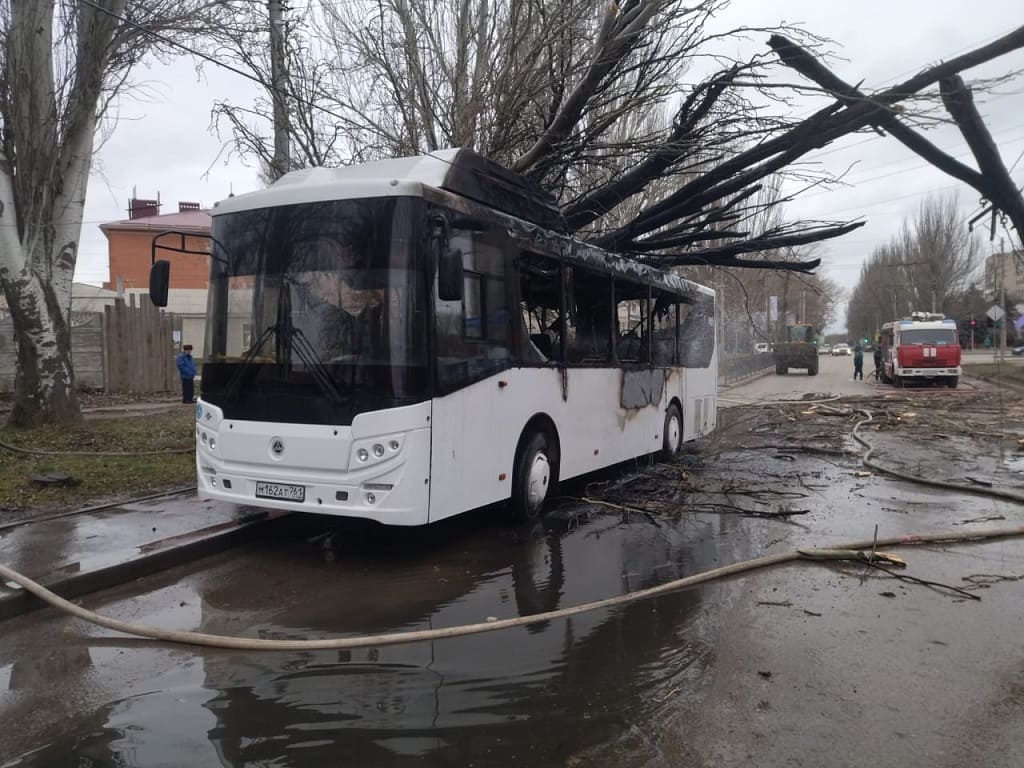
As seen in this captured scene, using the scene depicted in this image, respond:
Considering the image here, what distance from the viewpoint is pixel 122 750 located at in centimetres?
357

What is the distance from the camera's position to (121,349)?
20.2m

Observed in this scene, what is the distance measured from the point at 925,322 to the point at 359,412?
30292 mm

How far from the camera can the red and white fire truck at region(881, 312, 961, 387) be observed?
29344mm

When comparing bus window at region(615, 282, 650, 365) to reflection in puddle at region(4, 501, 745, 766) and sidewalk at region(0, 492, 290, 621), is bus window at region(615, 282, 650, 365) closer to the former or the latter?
reflection in puddle at region(4, 501, 745, 766)

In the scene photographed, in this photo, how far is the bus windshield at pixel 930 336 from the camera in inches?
1162

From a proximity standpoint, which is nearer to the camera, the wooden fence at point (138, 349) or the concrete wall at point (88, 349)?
the concrete wall at point (88, 349)

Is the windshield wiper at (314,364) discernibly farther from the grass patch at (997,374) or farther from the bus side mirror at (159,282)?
the grass patch at (997,374)

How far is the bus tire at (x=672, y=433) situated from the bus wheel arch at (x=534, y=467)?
420 centimetres

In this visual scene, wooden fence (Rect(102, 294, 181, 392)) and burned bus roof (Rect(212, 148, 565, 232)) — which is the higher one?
burned bus roof (Rect(212, 148, 565, 232))

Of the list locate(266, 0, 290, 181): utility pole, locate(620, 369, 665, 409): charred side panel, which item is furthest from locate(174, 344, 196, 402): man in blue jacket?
locate(620, 369, 665, 409): charred side panel

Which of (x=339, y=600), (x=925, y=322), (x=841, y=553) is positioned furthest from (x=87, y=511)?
(x=925, y=322)

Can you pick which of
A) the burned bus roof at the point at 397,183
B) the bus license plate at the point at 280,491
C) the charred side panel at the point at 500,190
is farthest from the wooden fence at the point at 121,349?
the bus license plate at the point at 280,491

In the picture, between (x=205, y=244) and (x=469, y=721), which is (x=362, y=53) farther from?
(x=469, y=721)

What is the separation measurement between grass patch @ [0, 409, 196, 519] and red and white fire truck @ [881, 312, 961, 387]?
87.2 ft
